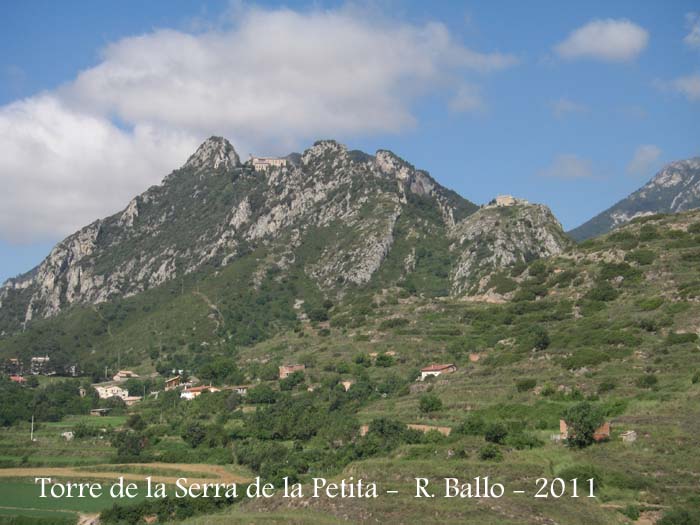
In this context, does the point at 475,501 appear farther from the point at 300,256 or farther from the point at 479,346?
the point at 300,256

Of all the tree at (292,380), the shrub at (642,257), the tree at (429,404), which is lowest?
the tree at (429,404)

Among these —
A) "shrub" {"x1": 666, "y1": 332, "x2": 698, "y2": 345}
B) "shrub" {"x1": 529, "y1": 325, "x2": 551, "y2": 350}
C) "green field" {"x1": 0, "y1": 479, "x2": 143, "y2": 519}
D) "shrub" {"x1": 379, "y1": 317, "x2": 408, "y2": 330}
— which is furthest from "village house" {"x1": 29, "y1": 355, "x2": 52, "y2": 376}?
"shrub" {"x1": 666, "y1": 332, "x2": 698, "y2": 345}

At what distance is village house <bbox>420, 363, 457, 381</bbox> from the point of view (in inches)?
3618

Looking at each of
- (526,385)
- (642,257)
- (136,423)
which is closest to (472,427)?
(526,385)

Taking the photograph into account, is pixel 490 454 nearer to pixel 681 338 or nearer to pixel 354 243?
pixel 681 338

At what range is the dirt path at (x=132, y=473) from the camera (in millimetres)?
71475

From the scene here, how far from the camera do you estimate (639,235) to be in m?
117

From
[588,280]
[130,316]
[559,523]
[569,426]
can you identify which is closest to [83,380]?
[130,316]

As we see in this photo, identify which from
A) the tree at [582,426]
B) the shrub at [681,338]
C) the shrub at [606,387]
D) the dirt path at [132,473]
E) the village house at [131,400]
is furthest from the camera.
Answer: the village house at [131,400]

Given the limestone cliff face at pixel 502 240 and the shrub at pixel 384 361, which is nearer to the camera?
the shrub at pixel 384 361

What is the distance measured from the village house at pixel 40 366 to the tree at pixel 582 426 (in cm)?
10744

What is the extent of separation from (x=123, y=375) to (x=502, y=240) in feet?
226

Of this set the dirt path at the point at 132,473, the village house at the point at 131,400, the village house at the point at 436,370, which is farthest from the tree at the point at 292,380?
the village house at the point at 131,400

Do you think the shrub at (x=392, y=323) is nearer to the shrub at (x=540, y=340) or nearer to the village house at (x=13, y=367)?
the shrub at (x=540, y=340)
